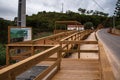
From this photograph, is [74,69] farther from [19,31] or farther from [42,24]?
[42,24]

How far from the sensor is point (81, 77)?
9586mm

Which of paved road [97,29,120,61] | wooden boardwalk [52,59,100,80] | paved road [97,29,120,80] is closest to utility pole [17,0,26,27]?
paved road [97,29,120,80]

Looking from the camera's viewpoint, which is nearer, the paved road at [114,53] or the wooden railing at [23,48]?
the wooden railing at [23,48]

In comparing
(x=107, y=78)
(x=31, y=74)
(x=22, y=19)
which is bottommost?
(x=31, y=74)

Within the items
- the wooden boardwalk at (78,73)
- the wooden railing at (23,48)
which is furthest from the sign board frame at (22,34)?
the wooden boardwalk at (78,73)

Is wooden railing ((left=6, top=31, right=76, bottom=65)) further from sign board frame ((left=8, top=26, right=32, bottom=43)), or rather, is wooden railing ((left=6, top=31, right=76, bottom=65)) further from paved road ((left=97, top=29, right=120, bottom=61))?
paved road ((left=97, top=29, right=120, bottom=61))

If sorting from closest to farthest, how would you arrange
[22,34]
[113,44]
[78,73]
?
[78,73]
[22,34]
[113,44]

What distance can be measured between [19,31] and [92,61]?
12.0 ft

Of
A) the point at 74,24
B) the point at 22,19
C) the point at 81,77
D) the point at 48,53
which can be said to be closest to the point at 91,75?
the point at 81,77

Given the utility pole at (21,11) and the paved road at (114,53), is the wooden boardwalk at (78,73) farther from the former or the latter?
the utility pole at (21,11)

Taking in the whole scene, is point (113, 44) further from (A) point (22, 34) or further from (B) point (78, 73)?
(B) point (78, 73)

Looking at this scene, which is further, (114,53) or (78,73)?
(114,53)

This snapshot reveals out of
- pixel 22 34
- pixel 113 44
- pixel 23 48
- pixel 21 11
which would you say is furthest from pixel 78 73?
pixel 113 44

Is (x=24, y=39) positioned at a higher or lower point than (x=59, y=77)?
higher
